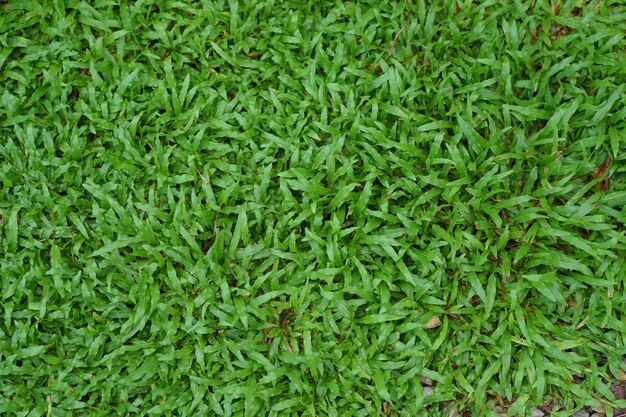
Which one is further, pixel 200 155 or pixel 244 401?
pixel 200 155

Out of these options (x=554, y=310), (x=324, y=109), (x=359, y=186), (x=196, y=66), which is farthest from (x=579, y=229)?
(x=196, y=66)

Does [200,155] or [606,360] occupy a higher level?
[200,155]

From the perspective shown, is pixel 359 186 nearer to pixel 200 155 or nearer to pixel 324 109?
pixel 324 109

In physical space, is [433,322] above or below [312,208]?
below

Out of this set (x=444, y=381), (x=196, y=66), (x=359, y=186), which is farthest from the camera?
(x=196, y=66)

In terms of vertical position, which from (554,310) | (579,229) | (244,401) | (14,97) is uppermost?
(14,97)

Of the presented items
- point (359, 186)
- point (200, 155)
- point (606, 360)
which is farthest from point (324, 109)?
point (606, 360)

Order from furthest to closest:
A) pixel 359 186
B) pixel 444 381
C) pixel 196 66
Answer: pixel 196 66 < pixel 359 186 < pixel 444 381
